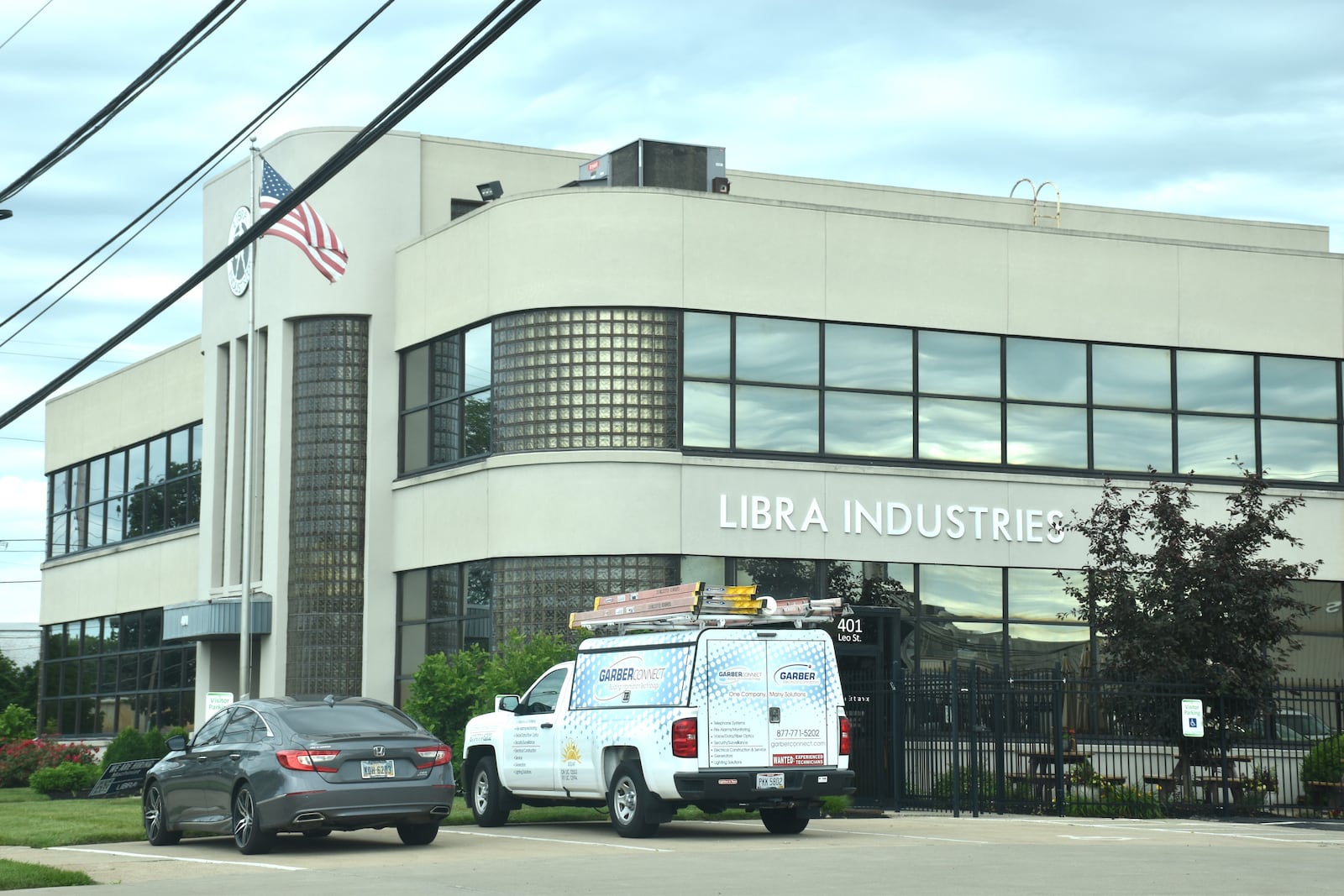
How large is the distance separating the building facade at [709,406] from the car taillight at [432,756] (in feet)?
34.1

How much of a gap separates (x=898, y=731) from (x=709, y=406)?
22.9 feet

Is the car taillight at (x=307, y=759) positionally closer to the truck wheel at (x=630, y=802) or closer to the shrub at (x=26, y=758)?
the truck wheel at (x=630, y=802)

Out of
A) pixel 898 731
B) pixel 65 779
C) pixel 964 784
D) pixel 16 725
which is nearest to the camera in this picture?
pixel 898 731

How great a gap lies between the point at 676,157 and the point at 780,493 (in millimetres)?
6326

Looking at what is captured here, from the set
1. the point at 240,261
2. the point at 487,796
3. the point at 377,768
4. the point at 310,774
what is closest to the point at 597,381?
the point at 487,796

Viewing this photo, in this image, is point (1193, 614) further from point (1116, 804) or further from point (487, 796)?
point (487, 796)

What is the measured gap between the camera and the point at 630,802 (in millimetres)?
18516

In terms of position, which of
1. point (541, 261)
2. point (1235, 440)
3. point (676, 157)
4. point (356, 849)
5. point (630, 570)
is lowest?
point (356, 849)

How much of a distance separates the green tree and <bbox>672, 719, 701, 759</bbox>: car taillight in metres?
9.11

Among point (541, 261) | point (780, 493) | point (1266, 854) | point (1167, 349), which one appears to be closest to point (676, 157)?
point (541, 261)

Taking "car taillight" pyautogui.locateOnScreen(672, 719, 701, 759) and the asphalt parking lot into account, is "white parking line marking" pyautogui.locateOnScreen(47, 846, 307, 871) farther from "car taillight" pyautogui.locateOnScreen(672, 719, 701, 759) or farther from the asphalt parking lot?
"car taillight" pyautogui.locateOnScreen(672, 719, 701, 759)

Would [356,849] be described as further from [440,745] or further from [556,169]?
[556,169]

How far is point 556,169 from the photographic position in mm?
34438

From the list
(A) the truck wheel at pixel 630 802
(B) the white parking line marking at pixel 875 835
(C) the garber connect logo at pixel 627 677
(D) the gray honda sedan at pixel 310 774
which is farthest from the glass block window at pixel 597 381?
(D) the gray honda sedan at pixel 310 774
